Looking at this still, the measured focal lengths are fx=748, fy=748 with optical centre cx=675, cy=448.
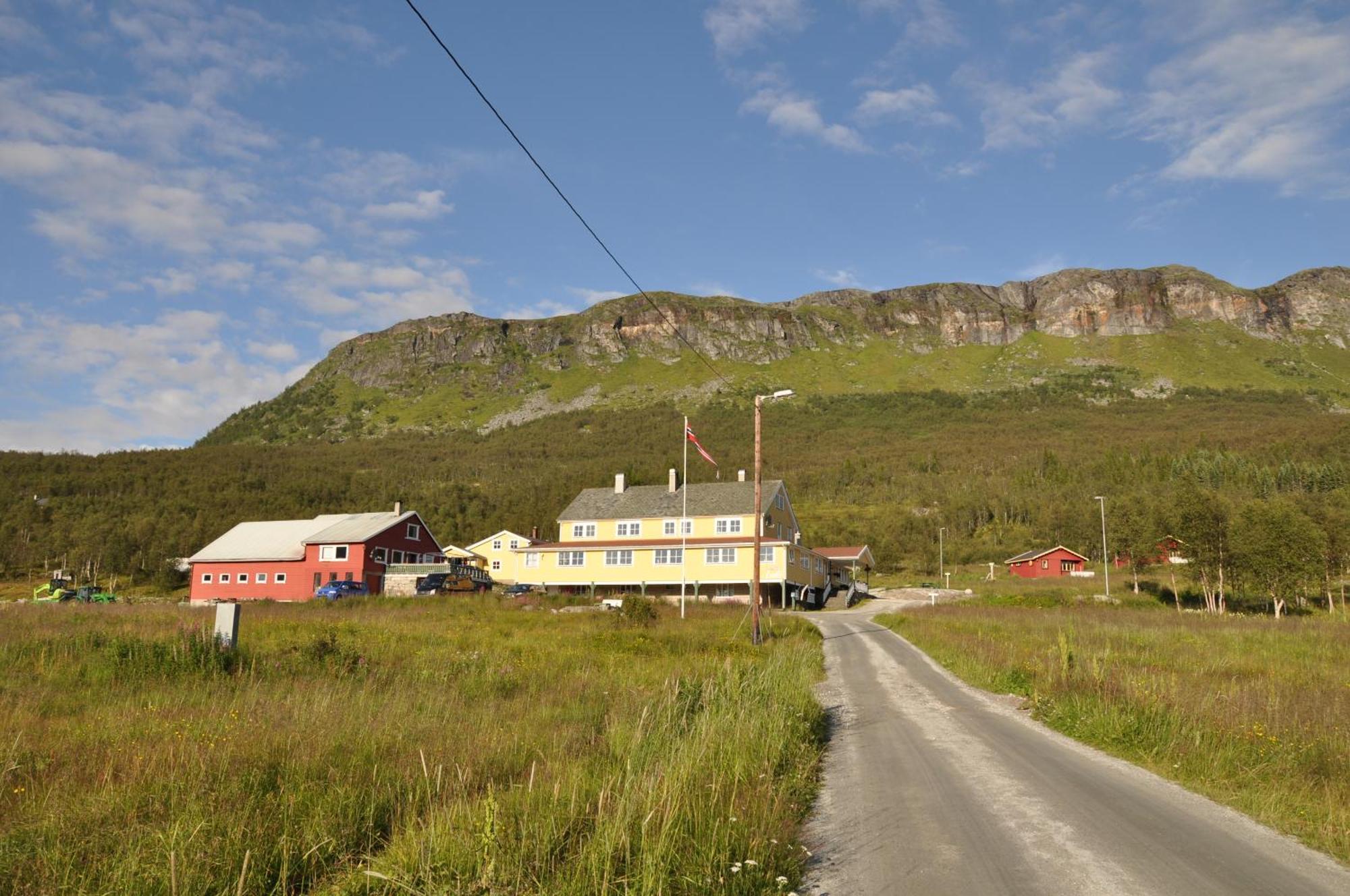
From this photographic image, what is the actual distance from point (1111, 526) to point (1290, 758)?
75907mm

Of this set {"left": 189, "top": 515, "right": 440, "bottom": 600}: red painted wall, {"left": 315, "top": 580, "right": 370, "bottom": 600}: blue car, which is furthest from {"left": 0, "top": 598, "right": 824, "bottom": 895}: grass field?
{"left": 189, "top": 515, "right": 440, "bottom": 600}: red painted wall

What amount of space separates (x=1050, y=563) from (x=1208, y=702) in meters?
93.3

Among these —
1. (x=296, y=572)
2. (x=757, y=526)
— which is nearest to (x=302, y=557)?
(x=296, y=572)

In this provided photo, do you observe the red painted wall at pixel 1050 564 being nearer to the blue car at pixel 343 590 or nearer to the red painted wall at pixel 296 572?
the red painted wall at pixel 296 572

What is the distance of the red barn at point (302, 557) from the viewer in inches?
2330

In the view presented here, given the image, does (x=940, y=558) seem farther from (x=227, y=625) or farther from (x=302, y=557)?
(x=227, y=625)

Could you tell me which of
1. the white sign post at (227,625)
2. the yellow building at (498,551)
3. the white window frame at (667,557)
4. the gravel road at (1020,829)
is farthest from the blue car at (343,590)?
the gravel road at (1020,829)

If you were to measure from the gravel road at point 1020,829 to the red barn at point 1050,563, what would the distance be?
9354 cm

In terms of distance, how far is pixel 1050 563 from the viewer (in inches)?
3814

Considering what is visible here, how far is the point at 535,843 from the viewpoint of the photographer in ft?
17.7

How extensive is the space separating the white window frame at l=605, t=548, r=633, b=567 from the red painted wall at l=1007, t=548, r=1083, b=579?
2395 inches

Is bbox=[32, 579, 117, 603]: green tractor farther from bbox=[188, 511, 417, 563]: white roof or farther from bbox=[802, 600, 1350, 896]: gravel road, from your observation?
bbox=[802, 600, 1350, 896]: gravel road

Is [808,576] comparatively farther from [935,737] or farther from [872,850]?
[872,850]

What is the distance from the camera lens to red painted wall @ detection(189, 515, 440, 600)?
5884 cm
